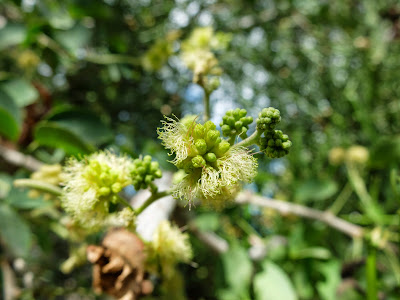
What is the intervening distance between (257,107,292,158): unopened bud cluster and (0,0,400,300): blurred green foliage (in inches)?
23.8

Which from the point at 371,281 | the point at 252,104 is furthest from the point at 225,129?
the point at 252,104

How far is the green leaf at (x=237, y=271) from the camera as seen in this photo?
3.21ft

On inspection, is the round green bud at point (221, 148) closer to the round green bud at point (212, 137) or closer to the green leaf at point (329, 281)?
the round green bud at point (212, 137)

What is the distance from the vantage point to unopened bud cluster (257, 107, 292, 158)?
491 mm

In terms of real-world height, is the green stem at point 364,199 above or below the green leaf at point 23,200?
below

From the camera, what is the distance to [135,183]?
612 mm

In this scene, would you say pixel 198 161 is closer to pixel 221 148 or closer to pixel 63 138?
pixel 221 148

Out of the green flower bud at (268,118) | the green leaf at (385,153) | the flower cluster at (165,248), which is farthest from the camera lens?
the green leaf at (385,153)

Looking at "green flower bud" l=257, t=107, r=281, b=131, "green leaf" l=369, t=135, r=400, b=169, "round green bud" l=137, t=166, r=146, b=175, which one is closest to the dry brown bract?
"round green bud" l=137, t=166, r=146, b=175

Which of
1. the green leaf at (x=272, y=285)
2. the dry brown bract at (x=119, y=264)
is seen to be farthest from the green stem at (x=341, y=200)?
the dry brown bract at (x=119, y=264)

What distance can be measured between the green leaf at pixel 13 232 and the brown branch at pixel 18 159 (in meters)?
0.21

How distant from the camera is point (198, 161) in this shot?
1.73 ft

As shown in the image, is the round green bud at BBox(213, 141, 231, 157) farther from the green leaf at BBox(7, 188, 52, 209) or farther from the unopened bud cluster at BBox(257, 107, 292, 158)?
the green leaf at BBox(7, 188, 52, 209)

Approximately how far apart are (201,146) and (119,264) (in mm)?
306
